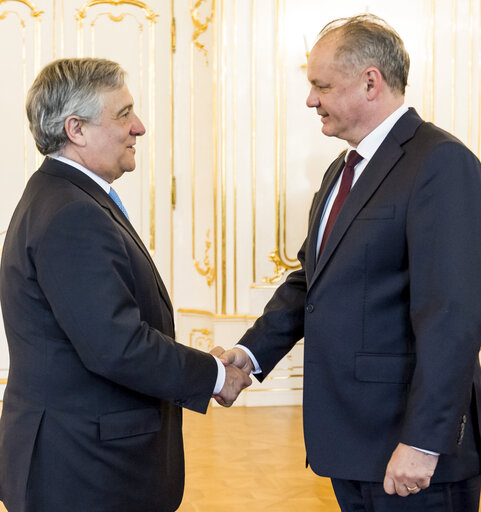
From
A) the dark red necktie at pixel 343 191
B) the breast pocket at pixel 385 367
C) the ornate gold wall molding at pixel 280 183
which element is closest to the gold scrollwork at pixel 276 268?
the ornate gold wall molding at pixel 280 183

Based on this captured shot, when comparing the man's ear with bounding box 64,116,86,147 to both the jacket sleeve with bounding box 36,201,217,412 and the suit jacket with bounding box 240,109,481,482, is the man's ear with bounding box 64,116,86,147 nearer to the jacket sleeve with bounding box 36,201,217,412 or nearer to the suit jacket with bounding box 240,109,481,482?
the jacket sleeve with bounding box 36,201,217,412

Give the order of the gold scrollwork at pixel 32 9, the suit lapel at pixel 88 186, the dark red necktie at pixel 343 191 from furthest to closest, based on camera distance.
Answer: the gold scrollwork at pixel 32 9 → the dark red necktie at pixel 343 191 → the suit lapel at pixel 88 186

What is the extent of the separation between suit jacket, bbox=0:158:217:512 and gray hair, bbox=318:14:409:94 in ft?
2.36

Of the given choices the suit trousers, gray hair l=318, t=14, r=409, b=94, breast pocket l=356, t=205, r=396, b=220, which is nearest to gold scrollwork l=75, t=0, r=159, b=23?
gray hair l=318, t=14, r=409, b=94

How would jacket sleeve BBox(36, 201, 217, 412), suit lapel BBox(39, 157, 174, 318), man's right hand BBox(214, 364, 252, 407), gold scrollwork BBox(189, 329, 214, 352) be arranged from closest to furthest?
jacket sleeve BBox(36, 201, 217, 412)
suit lapel BBox(39, 157, 174, 318)
man's right hand BBox(214, 364, 252, 407)
gold scrollwork BBox(189, 329, 214, 352)

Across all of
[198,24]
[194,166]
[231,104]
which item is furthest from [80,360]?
[198,24]

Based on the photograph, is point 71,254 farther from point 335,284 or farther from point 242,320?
point 242,320

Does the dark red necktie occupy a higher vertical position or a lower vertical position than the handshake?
higher

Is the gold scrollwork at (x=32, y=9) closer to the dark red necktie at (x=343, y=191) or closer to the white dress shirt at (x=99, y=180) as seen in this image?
the white dress shirt at (x=99, y=180)

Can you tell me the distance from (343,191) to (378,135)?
0.55 feet

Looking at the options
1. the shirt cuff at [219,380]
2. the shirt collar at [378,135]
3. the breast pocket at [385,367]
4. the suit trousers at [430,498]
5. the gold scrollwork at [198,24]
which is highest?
the gold scrollwork at [198,24]

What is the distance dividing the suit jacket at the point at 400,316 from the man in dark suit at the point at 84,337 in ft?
1.14

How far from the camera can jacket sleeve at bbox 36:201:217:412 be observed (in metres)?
1.77

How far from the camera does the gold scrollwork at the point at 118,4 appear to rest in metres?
5.85
